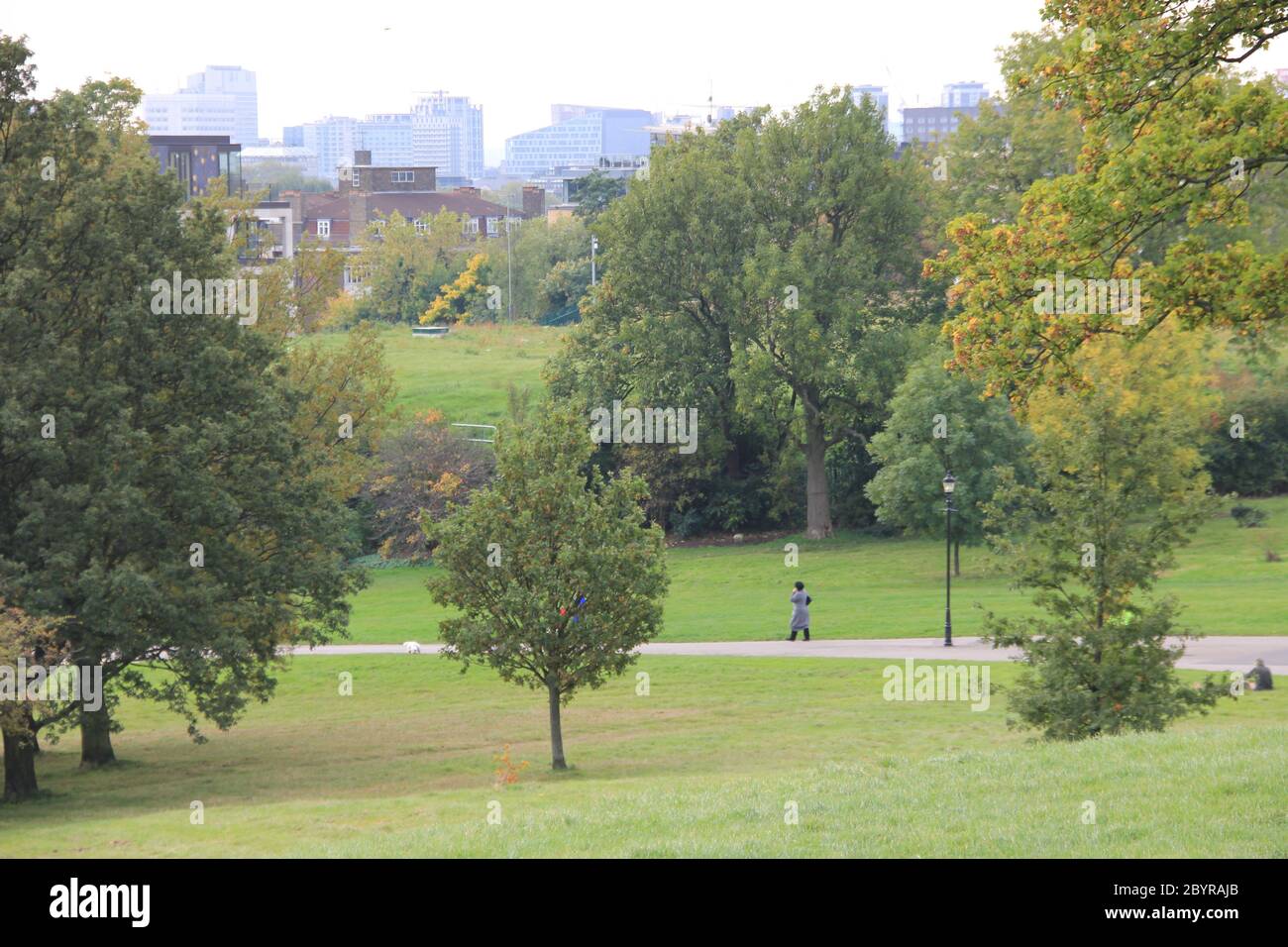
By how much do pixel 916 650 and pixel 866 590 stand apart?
13093 mm

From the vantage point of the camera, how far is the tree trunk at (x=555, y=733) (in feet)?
80.5

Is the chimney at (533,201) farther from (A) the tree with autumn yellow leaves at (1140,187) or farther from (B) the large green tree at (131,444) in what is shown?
(A) the tree with autumn yellow leaves at (1140,187)

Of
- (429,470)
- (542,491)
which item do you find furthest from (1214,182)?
(429,470)

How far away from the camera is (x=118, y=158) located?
33.4 metres

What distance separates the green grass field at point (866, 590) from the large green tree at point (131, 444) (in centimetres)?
907

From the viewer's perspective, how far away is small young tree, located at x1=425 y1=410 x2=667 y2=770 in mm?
24578

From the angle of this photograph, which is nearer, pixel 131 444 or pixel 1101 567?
pixel 1101 567

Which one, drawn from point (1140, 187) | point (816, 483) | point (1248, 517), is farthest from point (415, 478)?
point (1140, 187)

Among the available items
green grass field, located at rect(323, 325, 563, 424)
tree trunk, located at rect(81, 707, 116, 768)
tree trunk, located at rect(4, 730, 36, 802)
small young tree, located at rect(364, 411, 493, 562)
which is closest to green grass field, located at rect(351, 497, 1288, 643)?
small young tree, located at rect(364, 411, 493, 562)

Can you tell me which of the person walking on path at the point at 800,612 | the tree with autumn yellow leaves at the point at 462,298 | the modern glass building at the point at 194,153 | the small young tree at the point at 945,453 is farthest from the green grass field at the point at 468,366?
the person walking on path at the point at 800,612

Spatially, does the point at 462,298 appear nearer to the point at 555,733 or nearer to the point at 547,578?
the point at 547,578

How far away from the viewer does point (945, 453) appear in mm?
48250
